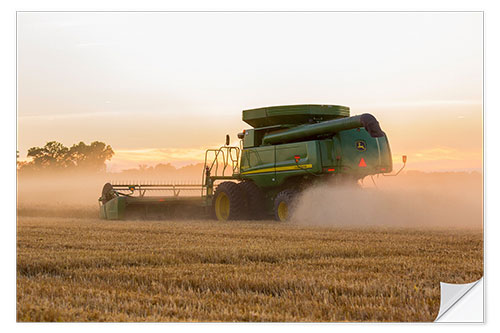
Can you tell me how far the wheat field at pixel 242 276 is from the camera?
555 centimetres

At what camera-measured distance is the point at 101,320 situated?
5.32 m

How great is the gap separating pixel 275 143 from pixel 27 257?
948 centimetres

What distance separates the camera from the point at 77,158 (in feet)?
57.9

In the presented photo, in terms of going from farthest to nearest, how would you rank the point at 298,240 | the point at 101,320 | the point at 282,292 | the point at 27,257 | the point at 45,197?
the point at 45,197 < the point at 298,240 < the point at 27,257 < the point at 282,292 < the point at 101,320

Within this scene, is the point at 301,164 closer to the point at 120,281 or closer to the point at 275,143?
the point at 275,143

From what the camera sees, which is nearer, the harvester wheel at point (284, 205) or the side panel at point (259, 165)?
the harvester wheel at point (284, 205)

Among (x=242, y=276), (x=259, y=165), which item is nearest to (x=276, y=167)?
(x=259, y=165)

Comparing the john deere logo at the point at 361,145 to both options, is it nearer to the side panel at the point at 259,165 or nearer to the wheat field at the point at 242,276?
the side panel at the point at 259,165

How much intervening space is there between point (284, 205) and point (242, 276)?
9.16m

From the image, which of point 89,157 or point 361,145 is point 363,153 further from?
point 89,157

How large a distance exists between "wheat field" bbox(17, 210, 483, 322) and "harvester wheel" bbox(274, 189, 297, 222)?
3.76 m

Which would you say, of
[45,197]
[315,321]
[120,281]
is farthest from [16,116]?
[45,197]

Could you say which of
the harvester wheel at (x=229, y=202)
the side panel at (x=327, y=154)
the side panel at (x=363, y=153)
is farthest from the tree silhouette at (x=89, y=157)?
the side panel at (x=363, y=153)

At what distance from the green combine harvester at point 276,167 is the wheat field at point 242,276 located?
163 inches
